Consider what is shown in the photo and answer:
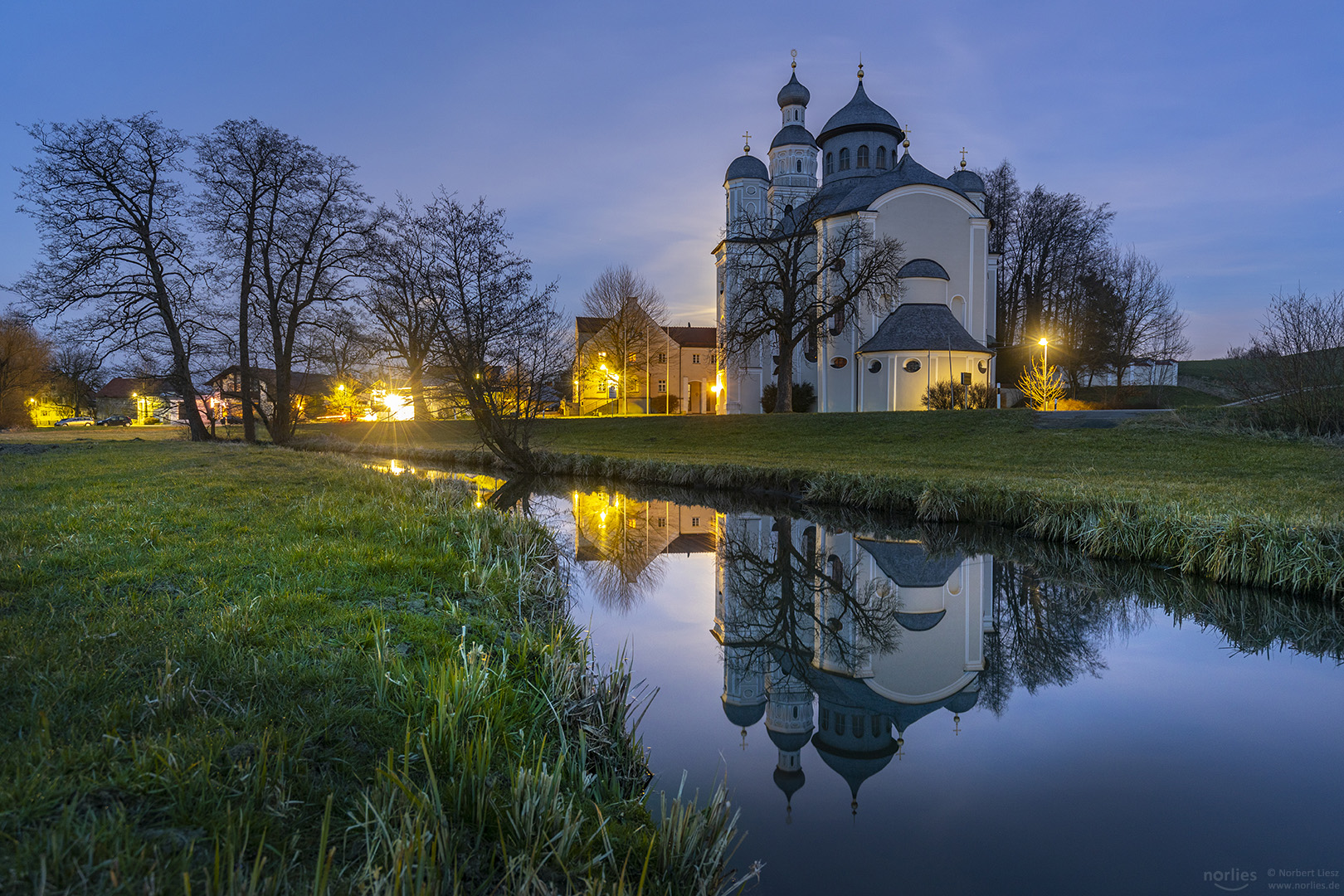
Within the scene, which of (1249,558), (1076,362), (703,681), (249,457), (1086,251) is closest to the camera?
(703,681)

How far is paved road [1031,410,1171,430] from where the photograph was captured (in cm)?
1805

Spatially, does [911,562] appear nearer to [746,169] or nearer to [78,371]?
[78,371]

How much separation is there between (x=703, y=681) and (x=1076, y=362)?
4214 cm

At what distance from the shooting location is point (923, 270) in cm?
3375

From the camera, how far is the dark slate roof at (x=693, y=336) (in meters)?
59.0

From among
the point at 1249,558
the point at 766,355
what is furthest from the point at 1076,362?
the point at 1249,558

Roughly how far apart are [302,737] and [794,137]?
151 feet

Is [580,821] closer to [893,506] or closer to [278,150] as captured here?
[893,506]

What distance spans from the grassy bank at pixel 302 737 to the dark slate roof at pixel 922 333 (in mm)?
→ 28965

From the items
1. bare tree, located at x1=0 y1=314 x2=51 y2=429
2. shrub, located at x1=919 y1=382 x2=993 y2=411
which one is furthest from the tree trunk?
bare tree, located at x1=0 y1=314 x2=51 y2=429

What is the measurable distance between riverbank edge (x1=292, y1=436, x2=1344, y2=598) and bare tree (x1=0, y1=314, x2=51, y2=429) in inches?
1823

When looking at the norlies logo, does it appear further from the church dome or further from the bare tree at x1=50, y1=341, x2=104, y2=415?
the bare tree at x1=50, y1=341, x2=104, y2=415

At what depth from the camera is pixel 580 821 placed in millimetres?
2281

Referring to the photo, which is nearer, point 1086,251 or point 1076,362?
point 1076,362
